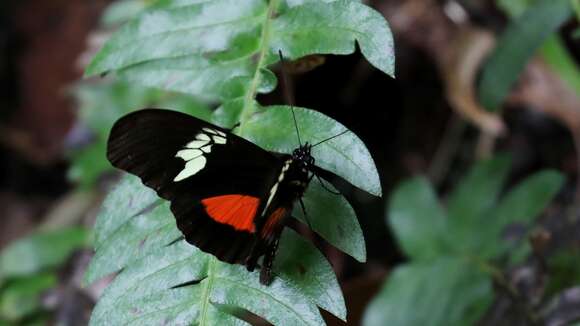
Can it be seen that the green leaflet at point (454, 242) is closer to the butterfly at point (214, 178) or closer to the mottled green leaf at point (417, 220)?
the mottled green leaf at point (417, 220)

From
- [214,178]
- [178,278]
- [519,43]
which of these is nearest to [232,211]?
[214,178]

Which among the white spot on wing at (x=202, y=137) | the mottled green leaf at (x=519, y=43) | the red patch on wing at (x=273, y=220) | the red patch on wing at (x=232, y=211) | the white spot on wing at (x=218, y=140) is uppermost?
the mottled green leaf at (x=519, y=43)

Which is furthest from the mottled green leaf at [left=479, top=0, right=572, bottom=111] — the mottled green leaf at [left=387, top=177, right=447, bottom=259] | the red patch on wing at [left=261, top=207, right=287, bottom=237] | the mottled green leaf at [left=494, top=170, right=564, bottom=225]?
the red patch on wing at [left=261, top=207, right=287, bottom=237]

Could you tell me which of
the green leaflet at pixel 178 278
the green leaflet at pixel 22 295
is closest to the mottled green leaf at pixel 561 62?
the green leaflet at pixel 178 278

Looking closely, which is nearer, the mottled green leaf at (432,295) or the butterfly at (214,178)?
the butterfly at (214,178)

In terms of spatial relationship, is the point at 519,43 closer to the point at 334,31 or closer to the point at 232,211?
the point at 334,31

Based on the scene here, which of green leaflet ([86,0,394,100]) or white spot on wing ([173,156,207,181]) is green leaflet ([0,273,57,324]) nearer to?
green leaflet ([86,0,394,100])
